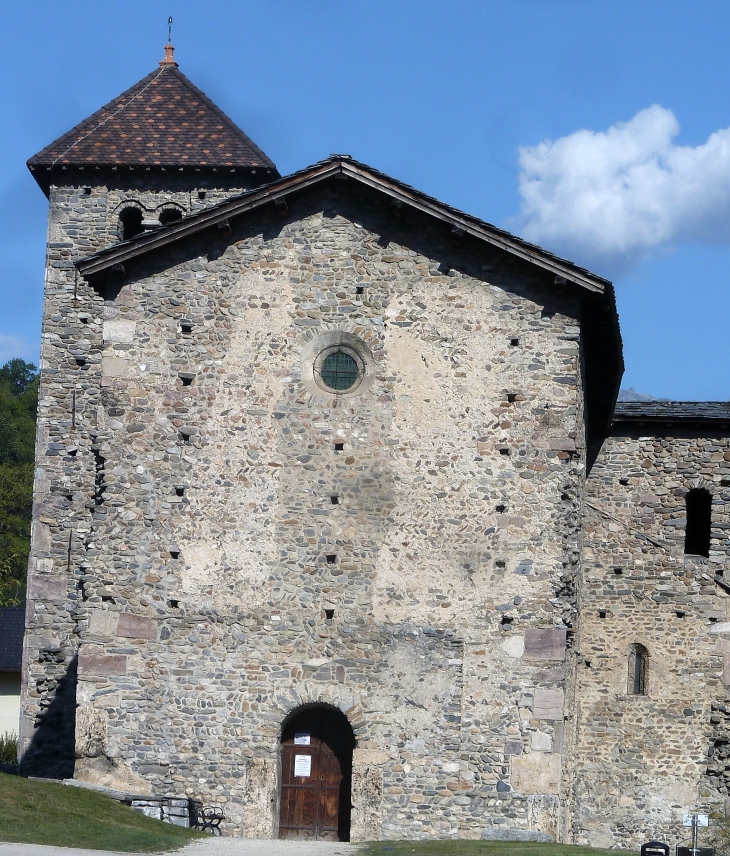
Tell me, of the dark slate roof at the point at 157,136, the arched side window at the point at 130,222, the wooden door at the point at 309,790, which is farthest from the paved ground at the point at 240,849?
the dark slate roof at the point at 157,136

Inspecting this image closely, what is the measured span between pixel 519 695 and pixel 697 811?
22.0 ft

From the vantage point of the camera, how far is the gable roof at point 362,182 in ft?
66.7

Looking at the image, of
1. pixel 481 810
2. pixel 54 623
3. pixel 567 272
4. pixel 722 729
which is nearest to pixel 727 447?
pixel 722 729

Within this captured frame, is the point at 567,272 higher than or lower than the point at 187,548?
higher

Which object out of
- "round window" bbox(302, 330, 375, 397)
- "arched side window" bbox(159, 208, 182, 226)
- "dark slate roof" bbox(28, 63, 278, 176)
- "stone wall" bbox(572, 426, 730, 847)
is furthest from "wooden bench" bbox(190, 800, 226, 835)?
"dark slate roof" bbox(28, 63, 278, 176)

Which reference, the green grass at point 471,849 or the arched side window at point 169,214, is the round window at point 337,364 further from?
the arched side window at point 169,214

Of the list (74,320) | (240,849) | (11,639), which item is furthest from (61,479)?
(11,639)

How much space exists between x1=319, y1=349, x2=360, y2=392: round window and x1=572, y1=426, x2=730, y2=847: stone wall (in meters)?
6.66

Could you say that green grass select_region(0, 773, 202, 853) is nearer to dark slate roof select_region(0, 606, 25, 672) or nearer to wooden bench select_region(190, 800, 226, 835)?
wooden bench select_region(190, 800, 226, 835)

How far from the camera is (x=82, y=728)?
66.0 ft

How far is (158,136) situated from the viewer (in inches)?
1106

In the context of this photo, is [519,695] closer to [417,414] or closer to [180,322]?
[417,414]

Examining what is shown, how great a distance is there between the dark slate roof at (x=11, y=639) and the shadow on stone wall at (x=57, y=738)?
1127cm

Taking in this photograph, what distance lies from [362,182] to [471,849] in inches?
362
